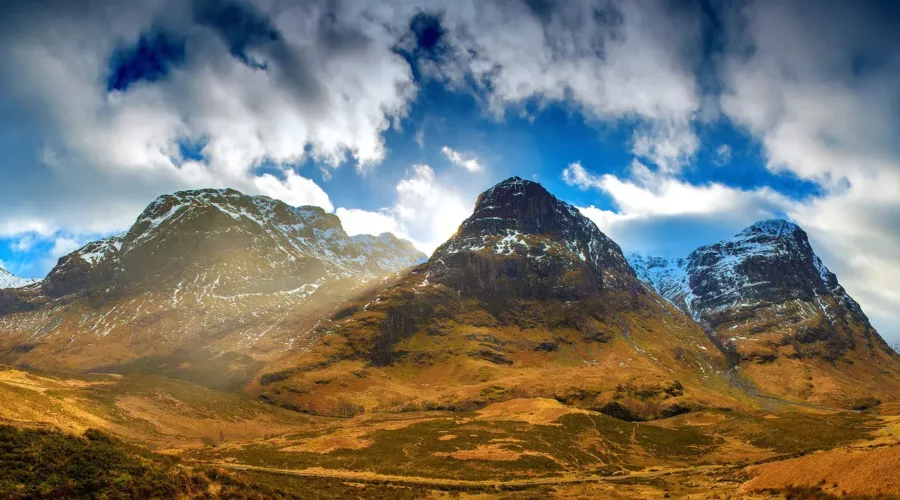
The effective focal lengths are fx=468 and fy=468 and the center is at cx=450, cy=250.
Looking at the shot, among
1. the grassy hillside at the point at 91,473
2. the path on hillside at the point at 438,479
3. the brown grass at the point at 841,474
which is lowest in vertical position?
the path on hillside at the point at 438,479

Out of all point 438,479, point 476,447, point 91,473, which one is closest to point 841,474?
point 438,479

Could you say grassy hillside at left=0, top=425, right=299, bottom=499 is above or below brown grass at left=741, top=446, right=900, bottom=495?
above

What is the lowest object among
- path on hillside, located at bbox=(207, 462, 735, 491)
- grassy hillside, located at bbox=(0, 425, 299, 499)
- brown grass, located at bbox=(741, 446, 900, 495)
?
path on hillside, located at bbox=(207, 462, 735, 491)

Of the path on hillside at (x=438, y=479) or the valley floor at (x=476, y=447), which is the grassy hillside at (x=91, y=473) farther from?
the path on hillside at (x=438, y=479)

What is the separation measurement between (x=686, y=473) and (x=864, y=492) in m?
59.3

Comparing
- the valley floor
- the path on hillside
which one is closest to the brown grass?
the valley floor

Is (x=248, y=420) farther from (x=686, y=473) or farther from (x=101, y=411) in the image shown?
(x=686, y=473)

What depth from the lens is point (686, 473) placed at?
94.6 metres

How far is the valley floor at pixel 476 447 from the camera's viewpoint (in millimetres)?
55222

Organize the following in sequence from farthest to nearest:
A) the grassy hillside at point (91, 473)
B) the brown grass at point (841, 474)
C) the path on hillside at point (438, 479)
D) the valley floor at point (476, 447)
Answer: the path on hillside at point (438, 479), the valley floor at point (476, 447), the brown grass at point (841, 474), the grassy hillside at point (91, 473)

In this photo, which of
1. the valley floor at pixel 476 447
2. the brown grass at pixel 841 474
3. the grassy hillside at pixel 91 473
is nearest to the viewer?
the grassy hillside at pixel 91 473

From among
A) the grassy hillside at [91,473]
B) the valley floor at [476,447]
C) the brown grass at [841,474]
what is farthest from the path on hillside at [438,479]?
the grassy hillside at [91,473]

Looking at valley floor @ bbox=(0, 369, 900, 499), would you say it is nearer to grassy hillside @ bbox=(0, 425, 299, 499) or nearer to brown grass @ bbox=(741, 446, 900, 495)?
brown grass @ bbox=(741, 446, 900, 495)

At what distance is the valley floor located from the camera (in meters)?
55.2
